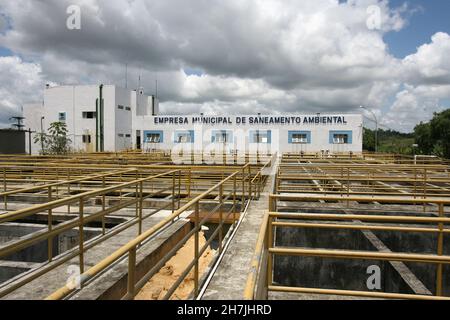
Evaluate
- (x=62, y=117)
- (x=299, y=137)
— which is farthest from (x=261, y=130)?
(x=62, y=117)

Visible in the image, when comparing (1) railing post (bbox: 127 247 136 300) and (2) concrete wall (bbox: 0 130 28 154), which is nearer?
(1) railing post (bbox: 127 247 136 300)

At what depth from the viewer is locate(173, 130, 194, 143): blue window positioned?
45469 millimetres

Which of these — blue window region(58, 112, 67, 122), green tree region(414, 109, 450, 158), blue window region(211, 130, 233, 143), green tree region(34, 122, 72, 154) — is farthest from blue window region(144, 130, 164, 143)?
green tree region(414, 109, 450, 158)

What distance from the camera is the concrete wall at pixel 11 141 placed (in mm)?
28703

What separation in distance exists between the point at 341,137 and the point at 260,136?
10.3m

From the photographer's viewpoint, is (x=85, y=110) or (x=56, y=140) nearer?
(x=56, y=140)

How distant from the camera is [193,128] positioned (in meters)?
45.5

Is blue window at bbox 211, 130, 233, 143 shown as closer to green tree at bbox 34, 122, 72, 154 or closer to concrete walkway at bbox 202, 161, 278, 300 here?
green tree at bbox 34, 122, 72, 154

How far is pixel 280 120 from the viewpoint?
1752 inches

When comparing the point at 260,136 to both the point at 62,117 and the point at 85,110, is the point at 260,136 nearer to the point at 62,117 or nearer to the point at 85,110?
the point at 85,110

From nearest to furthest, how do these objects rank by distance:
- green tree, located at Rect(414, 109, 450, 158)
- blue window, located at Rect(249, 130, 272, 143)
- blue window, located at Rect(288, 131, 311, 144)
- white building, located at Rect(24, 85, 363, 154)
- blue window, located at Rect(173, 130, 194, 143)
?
white building, located at Rect(24, 85, 363, 154) → blue window, located at Rect(288, 131, 311, 144) → blue window, located at Rect(249, 130, 272, 143) → blue window, located at Rect(173, 130, 194, 143) → green tree, located at Rect(414, 109, 450, 158)
